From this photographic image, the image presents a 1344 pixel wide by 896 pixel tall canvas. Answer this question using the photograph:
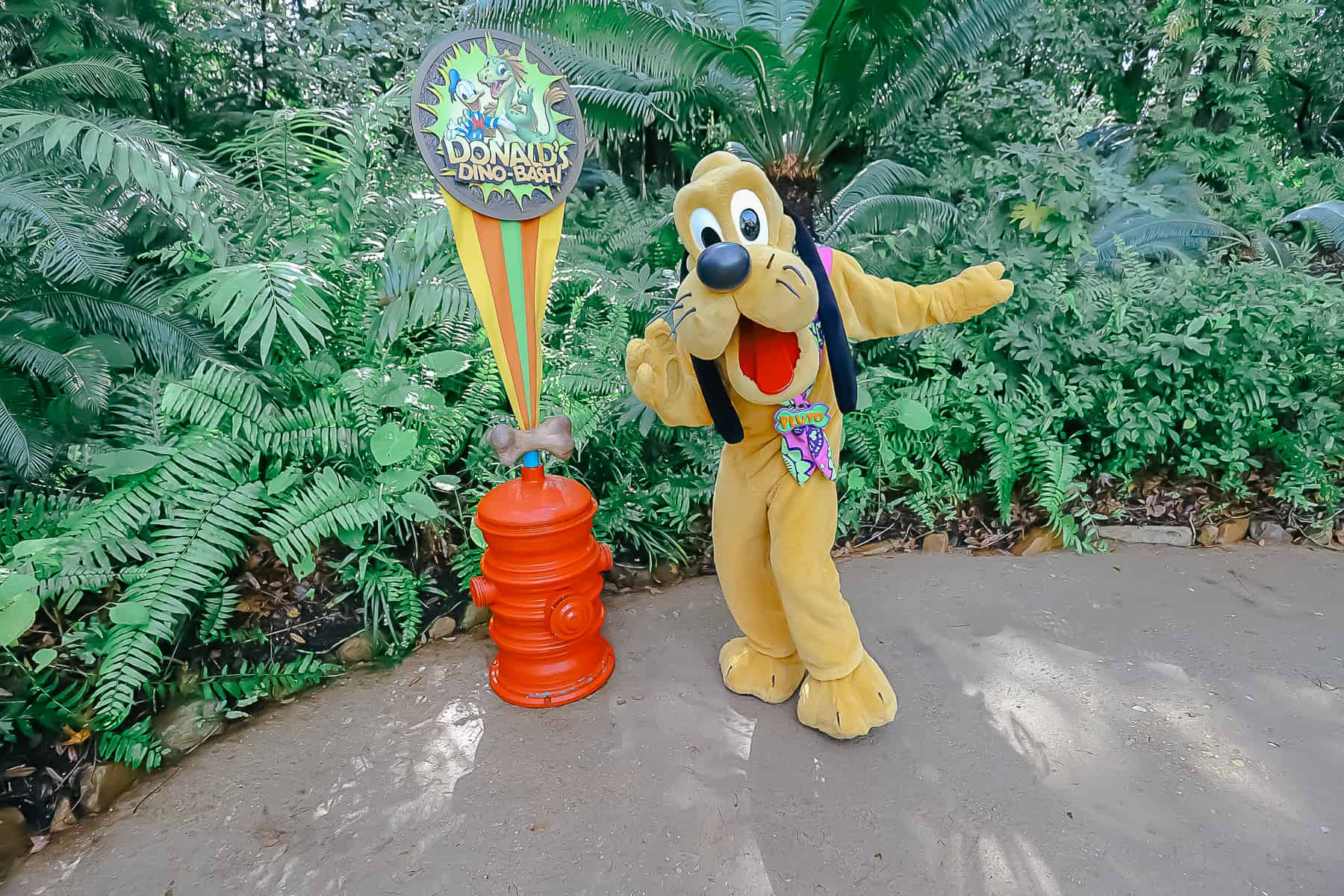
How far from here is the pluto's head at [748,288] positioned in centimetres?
150

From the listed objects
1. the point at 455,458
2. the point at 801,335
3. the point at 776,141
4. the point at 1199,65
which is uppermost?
the point at 1199,65

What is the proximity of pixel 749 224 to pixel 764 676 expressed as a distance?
1379 millimetres

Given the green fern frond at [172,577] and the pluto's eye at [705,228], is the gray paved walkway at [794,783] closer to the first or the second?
the green fern frond at [172,577]

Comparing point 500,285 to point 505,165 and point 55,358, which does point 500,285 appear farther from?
point 55,358

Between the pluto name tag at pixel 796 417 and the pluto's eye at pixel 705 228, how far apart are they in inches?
19.1

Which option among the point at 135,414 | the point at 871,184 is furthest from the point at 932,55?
the point at 135,414

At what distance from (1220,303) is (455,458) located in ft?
11.9

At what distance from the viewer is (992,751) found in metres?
1.91

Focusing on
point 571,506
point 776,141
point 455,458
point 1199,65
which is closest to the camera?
point 571,506

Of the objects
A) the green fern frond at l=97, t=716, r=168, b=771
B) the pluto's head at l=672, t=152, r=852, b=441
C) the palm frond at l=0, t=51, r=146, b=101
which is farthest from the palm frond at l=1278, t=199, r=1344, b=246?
the palm frond at l=0, t=51, r=146, b=101

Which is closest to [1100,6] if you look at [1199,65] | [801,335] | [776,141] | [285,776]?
[1199,65]

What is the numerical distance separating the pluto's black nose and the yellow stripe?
0.72 meters

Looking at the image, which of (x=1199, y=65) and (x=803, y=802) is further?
(x=1199, y=65)

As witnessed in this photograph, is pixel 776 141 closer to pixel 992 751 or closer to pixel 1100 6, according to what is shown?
pixel 992 751
